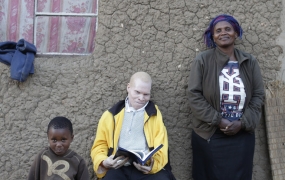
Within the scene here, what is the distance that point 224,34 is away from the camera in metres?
3.72

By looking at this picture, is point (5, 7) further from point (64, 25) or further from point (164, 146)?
point (164, 146)

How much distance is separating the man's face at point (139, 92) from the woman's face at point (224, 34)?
713mm

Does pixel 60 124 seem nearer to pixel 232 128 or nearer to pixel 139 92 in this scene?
pixel 139 92

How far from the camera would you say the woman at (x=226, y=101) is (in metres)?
3.66

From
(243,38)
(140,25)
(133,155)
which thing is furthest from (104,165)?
(243,38)

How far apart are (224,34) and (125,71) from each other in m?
0.92

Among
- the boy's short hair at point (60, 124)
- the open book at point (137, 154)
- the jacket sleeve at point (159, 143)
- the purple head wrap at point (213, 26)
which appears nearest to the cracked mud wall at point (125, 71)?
the purple head wrap at point (213, 26)

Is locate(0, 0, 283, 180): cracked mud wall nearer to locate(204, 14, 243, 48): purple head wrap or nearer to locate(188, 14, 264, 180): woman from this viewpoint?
locate(204, 14, 243, 48): purple head wrap

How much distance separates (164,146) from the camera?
3.55 meters

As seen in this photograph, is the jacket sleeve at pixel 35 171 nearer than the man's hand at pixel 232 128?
Yes

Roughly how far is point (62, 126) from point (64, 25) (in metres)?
1.19

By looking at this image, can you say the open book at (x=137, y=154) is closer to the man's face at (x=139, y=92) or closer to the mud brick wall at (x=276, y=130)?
the man's face at (x=139, y=92)

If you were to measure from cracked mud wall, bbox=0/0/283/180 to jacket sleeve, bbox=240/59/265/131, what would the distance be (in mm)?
290

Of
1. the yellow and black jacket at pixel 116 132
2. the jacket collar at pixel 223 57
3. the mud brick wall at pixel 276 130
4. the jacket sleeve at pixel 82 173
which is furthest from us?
the mud brick wall at pixel 276 130
